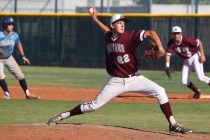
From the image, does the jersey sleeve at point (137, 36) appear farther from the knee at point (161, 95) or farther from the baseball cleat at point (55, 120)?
the baseball cleat at point (55, 120)

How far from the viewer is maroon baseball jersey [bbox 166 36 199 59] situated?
51.0 feet

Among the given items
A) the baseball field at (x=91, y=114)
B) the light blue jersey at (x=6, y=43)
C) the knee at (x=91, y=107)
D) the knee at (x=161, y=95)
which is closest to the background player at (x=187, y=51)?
the baseball field at (x=91, y=114)

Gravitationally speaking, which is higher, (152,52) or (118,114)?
(152,52)

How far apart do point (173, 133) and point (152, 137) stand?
713 millimetres

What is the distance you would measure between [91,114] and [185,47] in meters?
3.88

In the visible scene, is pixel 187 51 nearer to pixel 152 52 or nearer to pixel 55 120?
pixel 152 52

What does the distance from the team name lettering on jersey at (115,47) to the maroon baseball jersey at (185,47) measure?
6.29 meters

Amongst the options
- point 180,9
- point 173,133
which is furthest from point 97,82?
point 173,133

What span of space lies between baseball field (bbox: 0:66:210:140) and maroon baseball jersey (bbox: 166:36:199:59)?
107 centimetres

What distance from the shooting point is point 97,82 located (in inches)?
832

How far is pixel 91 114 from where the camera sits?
498 inches

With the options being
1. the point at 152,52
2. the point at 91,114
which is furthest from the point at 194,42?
the point at 152,52

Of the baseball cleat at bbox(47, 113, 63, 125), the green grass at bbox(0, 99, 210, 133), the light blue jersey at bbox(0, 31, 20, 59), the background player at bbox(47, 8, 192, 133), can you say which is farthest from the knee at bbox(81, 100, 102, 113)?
the light blue jersey at bbox(0, 31, 20, 59)

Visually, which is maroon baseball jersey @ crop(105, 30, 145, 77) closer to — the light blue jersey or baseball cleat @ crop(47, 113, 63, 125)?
baseball cleat @ crop(47, 113, 63, 125)
